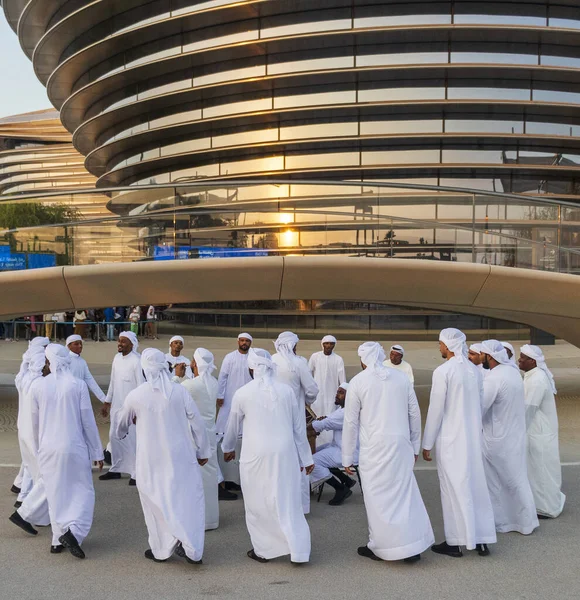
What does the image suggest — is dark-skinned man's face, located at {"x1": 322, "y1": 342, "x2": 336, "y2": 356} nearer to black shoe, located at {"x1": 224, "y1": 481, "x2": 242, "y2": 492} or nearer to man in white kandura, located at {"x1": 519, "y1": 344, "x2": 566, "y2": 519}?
black shoe, located at {"x1": 224, "y1": 481, "x2": 242, "y2": 492}

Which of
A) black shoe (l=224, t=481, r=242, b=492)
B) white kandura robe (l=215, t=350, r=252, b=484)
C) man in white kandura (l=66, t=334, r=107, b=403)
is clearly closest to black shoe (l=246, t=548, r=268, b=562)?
black shoe (l=224, t=481, r=242, b=492)

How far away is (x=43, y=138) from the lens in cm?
7806

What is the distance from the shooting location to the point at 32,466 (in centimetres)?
815

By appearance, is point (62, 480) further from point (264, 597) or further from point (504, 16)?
point (504, 16)

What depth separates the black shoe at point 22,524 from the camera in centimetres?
775

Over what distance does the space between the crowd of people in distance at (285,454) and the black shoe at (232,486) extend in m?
1.47

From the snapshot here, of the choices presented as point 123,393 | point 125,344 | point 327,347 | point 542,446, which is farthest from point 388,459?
point 327,347

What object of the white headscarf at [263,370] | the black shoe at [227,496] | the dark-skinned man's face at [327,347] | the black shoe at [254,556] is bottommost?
the black shoe at [227,496]

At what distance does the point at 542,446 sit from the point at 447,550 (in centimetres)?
199

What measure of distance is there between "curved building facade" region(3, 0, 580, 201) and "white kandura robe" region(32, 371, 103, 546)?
18629mm

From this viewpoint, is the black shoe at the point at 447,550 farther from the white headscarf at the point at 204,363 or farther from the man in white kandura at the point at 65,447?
the man in white kandura at the point at 65,447

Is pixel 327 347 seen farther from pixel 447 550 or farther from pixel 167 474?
pixel 167 474

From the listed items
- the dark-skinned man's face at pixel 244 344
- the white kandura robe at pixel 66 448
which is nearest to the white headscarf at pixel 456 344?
the white kandura robe at pixel 66 448

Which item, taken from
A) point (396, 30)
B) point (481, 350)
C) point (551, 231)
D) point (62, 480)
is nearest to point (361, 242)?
point (551, 231)
